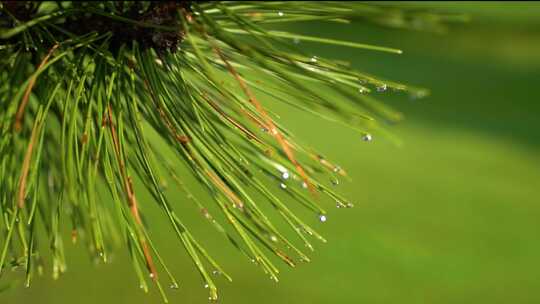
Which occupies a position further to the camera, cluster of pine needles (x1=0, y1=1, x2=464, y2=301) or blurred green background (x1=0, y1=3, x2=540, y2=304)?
blurred green background (x1=0, y1=3, x2=540, y2=304)

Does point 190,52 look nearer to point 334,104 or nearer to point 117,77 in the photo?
point 117,77

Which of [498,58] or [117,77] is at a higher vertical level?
[117,77]

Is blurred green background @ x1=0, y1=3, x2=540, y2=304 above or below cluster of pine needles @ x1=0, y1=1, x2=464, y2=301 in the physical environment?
below

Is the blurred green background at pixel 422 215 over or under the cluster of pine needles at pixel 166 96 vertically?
under

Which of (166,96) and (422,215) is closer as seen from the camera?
(166,96)

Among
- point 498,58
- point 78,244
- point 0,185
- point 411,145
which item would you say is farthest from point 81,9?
point 498,58

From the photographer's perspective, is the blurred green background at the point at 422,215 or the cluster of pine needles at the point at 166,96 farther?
the blurred green background at the point at 422,215

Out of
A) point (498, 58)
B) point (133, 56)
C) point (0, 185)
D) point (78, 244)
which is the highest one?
point (133, 56)

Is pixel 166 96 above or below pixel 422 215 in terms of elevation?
above
